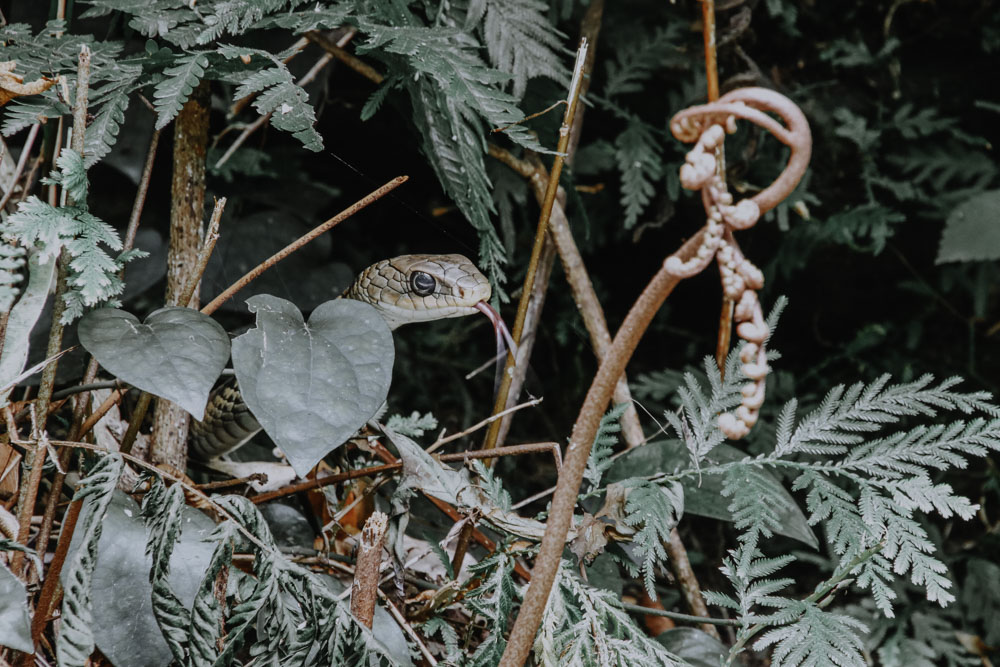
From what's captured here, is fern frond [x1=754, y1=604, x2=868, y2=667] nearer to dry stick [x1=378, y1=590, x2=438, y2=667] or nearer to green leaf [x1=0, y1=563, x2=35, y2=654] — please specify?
dry stick [x1=378, y1=590, x2=438, y2=667]

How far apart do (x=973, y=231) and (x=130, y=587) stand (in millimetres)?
1730

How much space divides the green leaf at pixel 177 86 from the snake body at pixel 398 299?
427 mm

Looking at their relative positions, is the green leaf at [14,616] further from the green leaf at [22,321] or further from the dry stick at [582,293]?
the dry stick at [582,293]

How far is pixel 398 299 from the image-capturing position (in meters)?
1.30

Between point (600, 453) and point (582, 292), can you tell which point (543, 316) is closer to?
point (582, 292)

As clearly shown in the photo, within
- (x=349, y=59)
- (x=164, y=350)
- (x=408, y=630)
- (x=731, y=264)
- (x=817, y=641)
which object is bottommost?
(x=408, y=630)

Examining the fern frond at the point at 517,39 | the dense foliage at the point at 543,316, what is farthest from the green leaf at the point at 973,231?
the fern frond at the point at 517,39

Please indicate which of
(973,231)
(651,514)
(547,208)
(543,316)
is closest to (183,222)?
(547,208)

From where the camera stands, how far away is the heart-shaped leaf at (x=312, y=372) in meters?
0.75

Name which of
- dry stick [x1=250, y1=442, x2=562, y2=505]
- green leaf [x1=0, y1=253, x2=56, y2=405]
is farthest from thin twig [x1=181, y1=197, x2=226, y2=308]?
dry stick [x1=250, y1=442, x2=562, y2=505]

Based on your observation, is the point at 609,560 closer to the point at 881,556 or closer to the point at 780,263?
the point at 881,556

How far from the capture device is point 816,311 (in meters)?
2.10

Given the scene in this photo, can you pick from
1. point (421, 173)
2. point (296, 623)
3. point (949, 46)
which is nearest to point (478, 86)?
point (421, 173)

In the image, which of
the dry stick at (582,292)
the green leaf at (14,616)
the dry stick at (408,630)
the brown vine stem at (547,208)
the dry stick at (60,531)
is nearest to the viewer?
the green leaf at (14,616)
